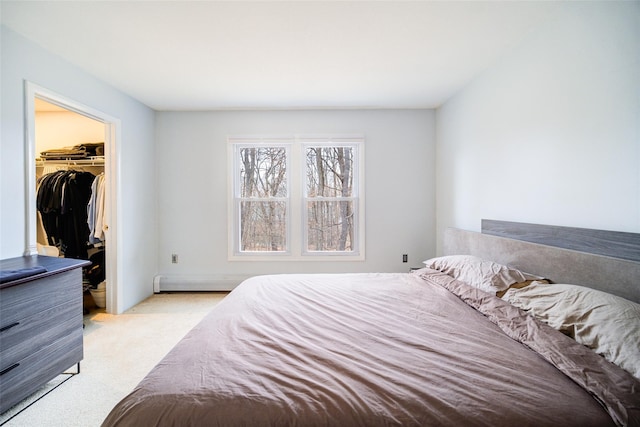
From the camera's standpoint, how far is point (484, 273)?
178 centimetres

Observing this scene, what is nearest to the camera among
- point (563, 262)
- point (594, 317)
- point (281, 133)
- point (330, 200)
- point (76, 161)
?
point (594, 317)

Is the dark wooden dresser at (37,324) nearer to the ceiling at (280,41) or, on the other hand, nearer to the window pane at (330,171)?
the ceiling at (280,41)

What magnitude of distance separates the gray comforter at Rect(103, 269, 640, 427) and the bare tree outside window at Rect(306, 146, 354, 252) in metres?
2.11

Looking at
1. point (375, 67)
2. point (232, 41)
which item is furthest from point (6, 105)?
point (375, 67)

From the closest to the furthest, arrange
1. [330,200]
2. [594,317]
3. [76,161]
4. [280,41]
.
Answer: [594,317] → [280,41] → [76,161] → [330,200]

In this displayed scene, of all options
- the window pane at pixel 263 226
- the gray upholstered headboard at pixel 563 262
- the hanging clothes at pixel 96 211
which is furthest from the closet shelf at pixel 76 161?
the gray upholstered headboard at pixel 563 262

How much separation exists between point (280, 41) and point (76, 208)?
2.98 meters

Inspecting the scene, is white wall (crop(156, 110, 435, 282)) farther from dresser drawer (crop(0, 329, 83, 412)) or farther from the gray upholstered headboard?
dresser drawer (crop(0, 329, 83, 412))

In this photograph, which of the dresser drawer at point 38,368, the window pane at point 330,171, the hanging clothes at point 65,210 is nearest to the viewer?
the dresser drawer at point 38,368

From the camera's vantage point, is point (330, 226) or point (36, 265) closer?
point (36, 265)

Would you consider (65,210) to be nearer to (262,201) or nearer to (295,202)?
(262,201)

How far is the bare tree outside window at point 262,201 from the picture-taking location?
3600mm

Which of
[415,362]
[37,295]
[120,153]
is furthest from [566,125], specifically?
[120,153]

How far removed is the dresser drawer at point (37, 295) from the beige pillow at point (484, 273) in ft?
9.27
